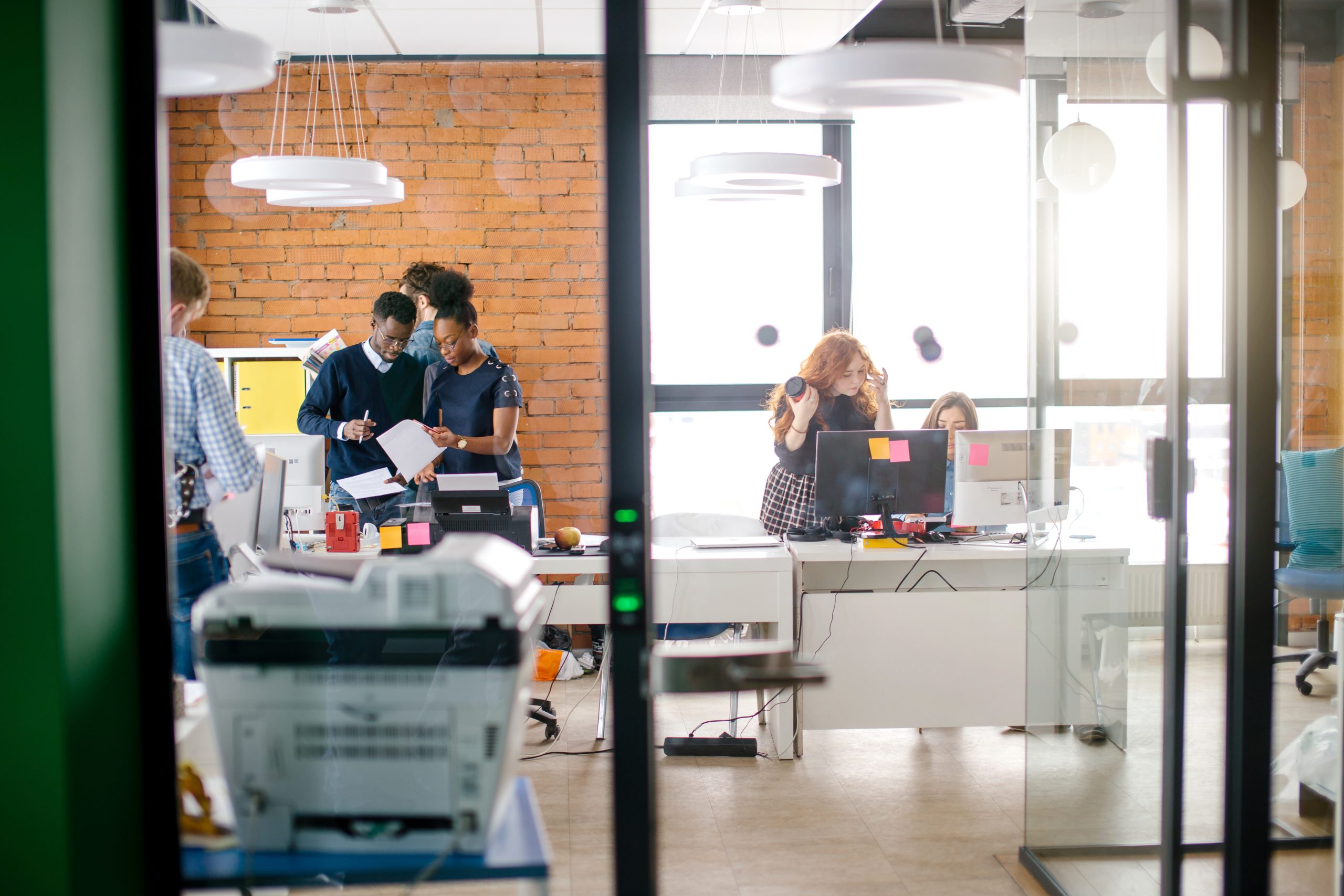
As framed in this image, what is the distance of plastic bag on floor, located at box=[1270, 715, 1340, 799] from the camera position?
2309 mm

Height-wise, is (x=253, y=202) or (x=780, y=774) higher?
(x=253, y=202)

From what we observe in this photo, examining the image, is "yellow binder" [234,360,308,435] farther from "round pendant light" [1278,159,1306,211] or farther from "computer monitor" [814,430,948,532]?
"computer monitor" [814,430,948,532]

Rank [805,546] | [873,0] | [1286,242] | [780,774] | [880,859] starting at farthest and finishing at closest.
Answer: [805,546], [780,774], [873,0], [880,859], [1286,242]

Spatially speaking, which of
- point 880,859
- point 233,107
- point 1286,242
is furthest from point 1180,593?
point 233,107

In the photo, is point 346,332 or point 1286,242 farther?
point 1286,242

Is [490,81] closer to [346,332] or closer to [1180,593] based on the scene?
[346,332]

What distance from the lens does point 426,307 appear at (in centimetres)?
215

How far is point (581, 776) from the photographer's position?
3.17m

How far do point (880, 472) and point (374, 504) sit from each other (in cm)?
223

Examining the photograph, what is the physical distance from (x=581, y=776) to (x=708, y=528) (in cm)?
115

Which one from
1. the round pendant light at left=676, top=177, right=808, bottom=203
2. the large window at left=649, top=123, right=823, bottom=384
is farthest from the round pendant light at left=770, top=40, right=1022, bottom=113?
the round pendant light at left=676, top=177, right=808, bottom=203

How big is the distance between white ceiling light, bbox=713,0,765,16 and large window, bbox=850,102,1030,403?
1456 millimetres

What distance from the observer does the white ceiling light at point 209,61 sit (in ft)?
5.94

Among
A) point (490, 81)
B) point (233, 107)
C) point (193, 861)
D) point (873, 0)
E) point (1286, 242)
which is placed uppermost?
point (873, 0)
